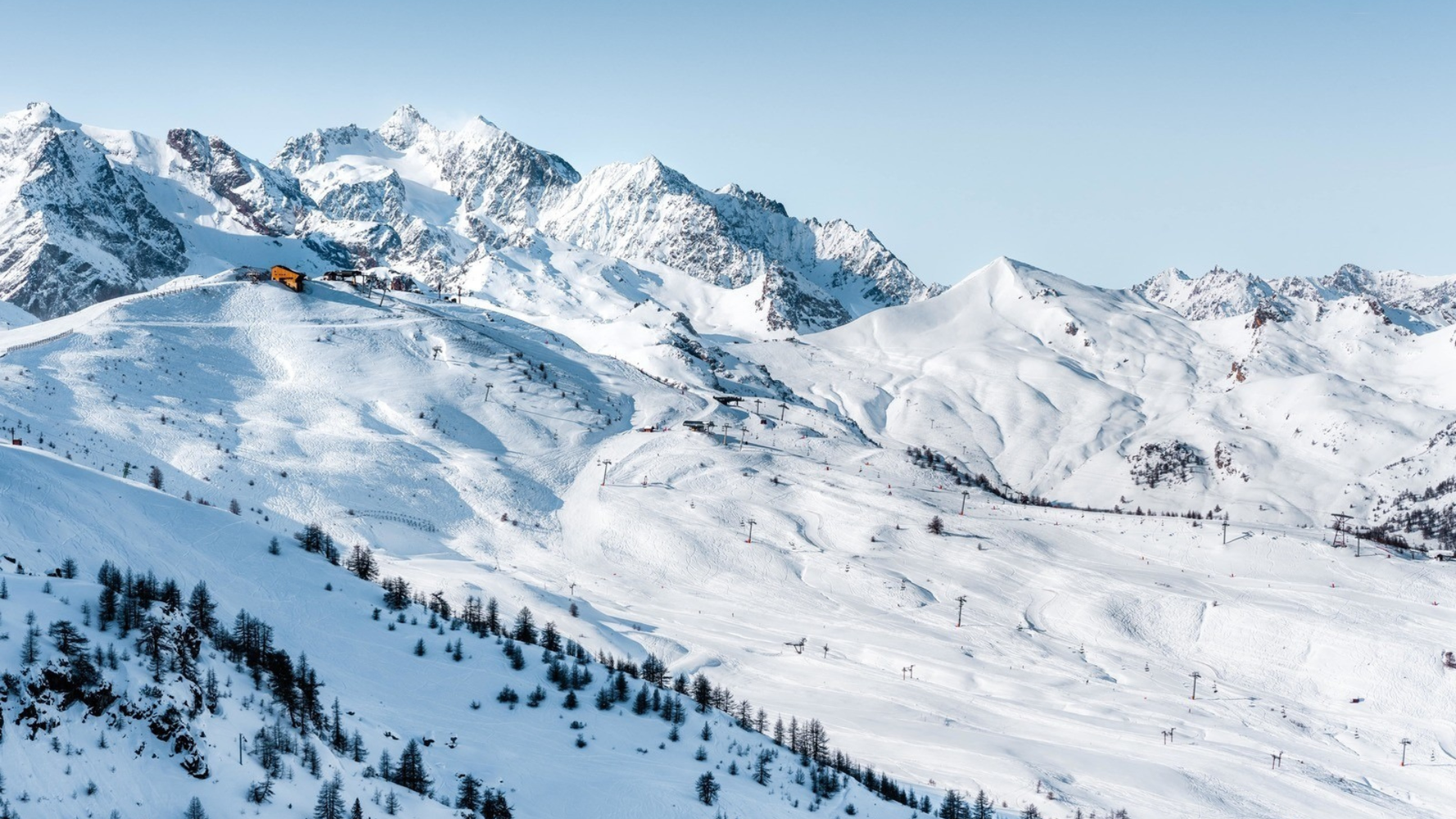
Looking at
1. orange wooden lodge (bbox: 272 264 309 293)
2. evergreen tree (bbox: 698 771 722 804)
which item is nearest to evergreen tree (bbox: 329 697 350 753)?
evergreen tree (bbox: 698 771 722 804)

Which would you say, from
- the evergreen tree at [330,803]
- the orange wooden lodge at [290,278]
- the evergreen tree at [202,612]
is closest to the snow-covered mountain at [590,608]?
the evergreen tree at [330,803]

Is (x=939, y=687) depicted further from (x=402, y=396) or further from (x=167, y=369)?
(x=167, y=369)

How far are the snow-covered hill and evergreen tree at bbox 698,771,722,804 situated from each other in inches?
23.1

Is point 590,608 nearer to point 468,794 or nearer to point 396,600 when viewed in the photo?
point 396,600

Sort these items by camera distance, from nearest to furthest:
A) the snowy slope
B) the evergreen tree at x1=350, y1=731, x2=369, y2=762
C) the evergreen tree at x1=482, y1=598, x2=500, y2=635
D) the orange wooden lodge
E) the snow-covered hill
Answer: the snowy slope < the evergreen tree at x1=350, y1=731, x2=369, y2=762 < the snow-covered hill < the evergreen tree at x1=482, y1=598, x2=500, y2=635 < the orange wooden lodge

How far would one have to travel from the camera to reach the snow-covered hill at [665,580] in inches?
2176

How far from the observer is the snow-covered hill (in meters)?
55.3

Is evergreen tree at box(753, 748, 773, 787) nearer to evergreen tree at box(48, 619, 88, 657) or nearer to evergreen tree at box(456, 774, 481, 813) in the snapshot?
evergreen tree at box(456, 774, 481, 813)

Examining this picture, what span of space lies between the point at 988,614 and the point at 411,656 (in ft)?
235

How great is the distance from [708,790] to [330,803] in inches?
794

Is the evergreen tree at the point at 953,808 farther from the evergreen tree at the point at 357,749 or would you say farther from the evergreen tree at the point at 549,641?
the evergreen tree at the point at 357,749

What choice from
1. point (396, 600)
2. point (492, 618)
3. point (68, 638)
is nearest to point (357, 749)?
point (68, 638)

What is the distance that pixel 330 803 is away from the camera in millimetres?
33906

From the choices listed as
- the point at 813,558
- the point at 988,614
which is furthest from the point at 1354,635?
the point at 813,558
